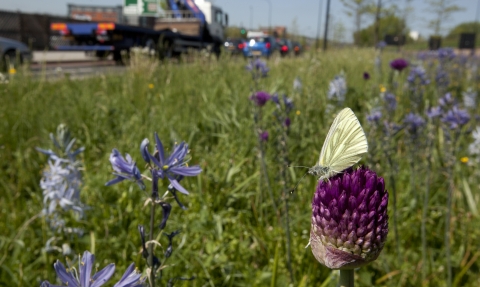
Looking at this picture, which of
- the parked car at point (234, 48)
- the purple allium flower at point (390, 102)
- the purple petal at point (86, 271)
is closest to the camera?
the purple petal at point (86, 271)

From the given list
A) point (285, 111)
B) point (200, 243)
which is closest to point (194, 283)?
point (200, 243)

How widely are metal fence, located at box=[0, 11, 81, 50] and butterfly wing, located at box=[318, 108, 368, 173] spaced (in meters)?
26.9

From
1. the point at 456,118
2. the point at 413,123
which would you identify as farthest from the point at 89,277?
the point at 413,123

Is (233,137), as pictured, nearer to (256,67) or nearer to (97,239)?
(256,67)

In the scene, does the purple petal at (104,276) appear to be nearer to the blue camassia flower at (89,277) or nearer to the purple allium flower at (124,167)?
the blue camassia flower at (89,277)

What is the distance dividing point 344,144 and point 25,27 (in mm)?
30607

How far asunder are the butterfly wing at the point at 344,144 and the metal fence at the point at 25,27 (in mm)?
26926

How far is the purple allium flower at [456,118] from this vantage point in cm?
206

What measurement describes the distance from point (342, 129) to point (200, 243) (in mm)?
1476

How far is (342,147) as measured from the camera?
727 mm

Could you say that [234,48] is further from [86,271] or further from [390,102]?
[86,271]

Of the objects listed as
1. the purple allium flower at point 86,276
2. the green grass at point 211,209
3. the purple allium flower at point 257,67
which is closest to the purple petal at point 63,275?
the purple allium flower at point 86,276

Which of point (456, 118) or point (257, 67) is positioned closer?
point (456, 118)

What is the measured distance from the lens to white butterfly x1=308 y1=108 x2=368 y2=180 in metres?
0.67
